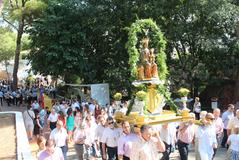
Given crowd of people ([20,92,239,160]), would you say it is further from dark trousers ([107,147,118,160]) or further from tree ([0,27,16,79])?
tree ([0,27,16,79])

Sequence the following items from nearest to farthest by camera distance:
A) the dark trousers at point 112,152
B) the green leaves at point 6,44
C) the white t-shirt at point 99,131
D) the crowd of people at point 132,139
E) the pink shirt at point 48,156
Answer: the pink shirt at point 48,156
the crowd of people at point 132,139
the dark trousers at point 112,152
the white t-shirt at point 99,131
the green leaves at point 6,44

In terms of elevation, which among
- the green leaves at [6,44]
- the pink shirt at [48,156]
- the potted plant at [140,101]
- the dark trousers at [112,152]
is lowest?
the dark trousers at [112,152]

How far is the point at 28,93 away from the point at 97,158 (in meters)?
24.4

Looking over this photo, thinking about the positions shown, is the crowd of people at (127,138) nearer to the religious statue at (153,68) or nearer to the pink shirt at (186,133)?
the pink shirt at (186,133)

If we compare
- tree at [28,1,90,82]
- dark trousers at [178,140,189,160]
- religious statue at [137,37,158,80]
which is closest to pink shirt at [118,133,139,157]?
dark trousers at [178,140,189,160]

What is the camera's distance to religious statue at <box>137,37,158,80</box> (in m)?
18.2

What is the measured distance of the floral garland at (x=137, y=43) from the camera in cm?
1855

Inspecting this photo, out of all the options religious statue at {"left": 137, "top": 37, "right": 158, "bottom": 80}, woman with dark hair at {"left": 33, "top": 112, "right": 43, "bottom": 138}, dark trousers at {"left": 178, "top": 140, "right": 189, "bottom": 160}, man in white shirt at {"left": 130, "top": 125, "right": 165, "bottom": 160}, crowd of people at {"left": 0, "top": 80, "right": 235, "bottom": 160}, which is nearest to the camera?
man in white shirt at {"left": 130, "top": 125, "right": 165, "bottom": 160}

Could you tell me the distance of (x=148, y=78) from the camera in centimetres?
1816

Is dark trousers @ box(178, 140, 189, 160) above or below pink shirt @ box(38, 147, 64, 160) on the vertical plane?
below

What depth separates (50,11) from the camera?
32344 mm

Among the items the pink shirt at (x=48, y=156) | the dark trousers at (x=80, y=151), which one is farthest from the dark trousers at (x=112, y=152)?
the pink shirt at (x=48, y=156)

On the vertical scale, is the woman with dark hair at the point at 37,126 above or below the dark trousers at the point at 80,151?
above

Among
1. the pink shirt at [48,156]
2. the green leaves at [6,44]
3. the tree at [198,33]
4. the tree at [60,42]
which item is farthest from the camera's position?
the green leaves at [6,44]
